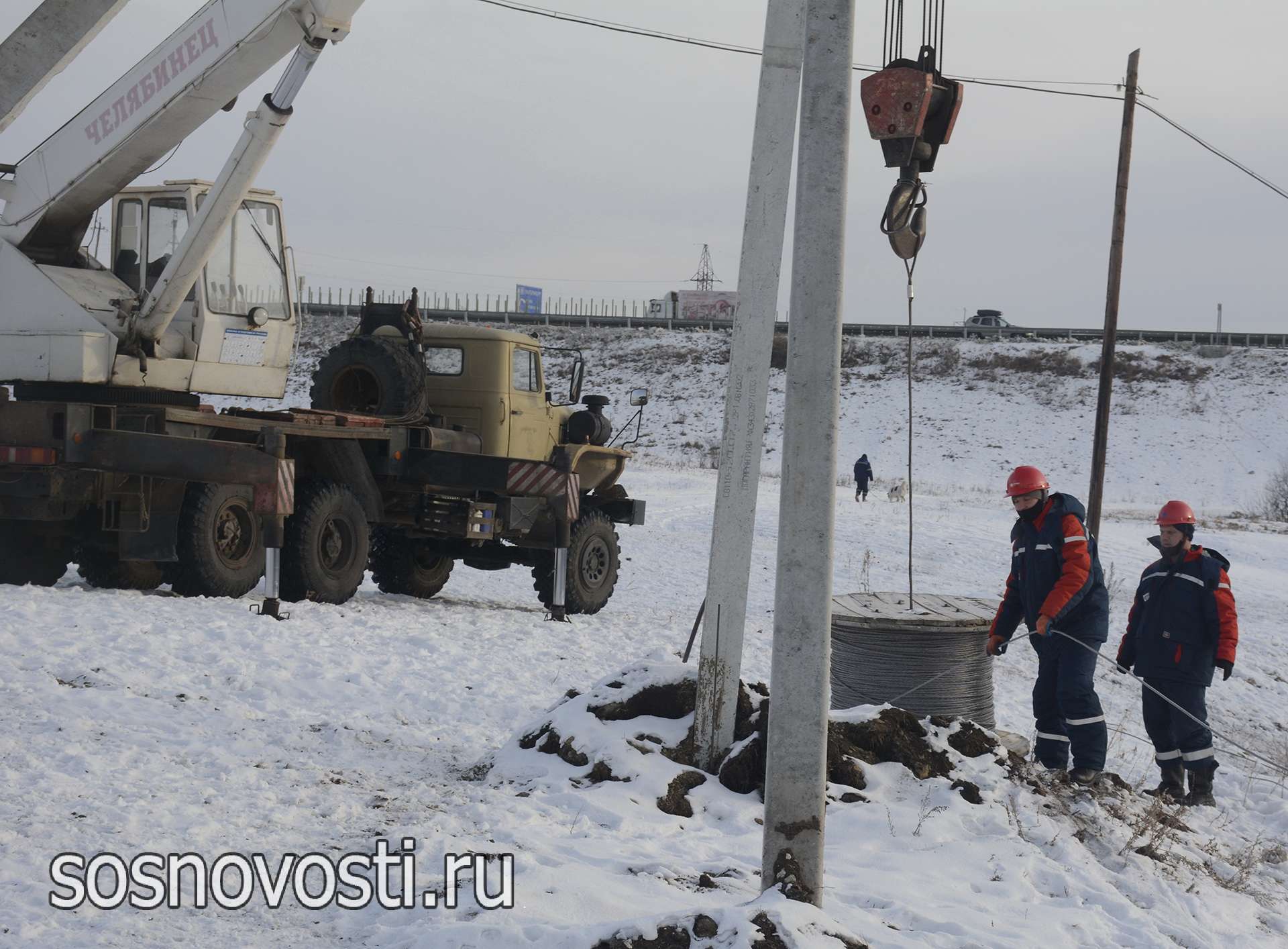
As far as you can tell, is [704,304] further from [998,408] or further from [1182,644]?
[1182,644]

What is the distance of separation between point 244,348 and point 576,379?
380cm

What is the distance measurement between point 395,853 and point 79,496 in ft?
19.9

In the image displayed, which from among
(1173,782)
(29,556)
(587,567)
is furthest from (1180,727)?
(29,556)

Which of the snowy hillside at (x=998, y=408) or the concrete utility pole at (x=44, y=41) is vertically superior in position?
the concrete utility pole at (x=44, y=41)

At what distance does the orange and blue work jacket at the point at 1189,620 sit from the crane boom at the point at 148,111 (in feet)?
24.8

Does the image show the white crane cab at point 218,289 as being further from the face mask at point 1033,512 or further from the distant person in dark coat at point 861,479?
the distant person in dark coat at point 861,479

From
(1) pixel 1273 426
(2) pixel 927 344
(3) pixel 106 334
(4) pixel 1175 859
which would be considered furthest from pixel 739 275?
(2) pixel 927 344

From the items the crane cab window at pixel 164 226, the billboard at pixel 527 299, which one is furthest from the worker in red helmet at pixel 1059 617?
the billboard at pixel 527 299

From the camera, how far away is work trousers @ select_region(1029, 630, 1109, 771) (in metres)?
7.44

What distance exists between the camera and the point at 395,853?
205 inches

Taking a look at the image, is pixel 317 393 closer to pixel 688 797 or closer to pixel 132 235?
pixel 132 235

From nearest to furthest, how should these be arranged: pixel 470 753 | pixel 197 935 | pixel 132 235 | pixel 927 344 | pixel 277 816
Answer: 1. pixel 197 935
2. pixel 277 816
3. pixel 470 753
4. pixel 132 235
5. pixel 927 344

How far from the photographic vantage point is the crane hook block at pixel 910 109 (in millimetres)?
5039

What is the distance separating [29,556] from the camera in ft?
35.1
